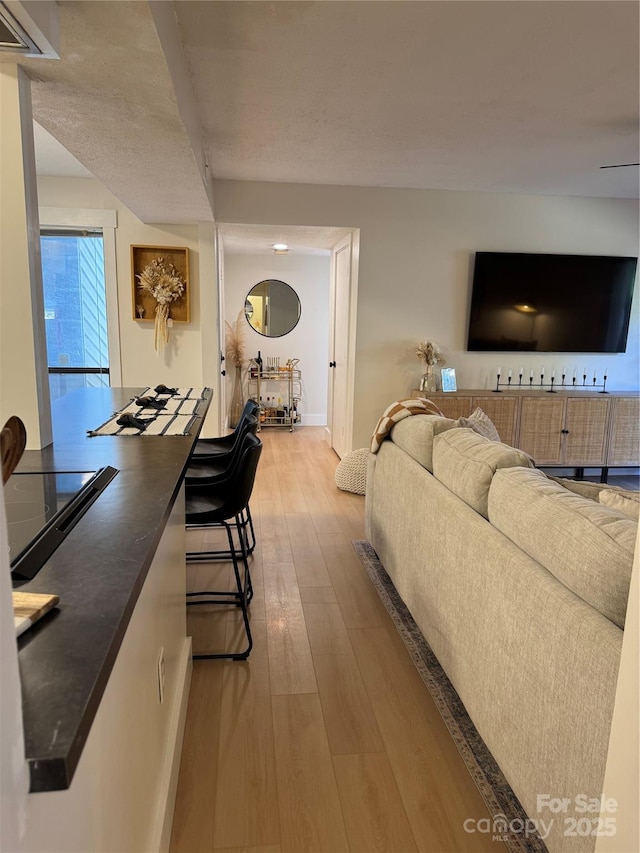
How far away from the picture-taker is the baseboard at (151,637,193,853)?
1.35 meters

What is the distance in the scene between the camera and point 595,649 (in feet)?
3.90

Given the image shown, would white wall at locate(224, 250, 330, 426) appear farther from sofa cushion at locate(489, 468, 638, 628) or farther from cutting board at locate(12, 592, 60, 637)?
cutting board at locate(12, 592, 60, 637)

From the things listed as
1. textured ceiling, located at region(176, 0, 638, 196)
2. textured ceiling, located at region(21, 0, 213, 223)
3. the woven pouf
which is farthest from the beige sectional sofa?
the woven pouf

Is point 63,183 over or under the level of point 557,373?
over

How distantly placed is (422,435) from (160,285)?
3179mm

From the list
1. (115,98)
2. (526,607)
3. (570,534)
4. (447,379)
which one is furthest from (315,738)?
(447,379)

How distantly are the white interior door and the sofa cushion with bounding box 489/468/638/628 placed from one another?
132 inches

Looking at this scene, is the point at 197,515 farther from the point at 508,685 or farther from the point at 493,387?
the point at 493,387

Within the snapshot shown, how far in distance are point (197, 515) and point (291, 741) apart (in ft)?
2.93

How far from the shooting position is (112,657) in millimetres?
760

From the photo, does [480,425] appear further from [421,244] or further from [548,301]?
[548,301]

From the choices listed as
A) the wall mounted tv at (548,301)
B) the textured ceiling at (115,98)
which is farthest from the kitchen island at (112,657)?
the wall mounted tv at (548,301)

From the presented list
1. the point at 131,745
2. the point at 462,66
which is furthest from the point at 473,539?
the point at 462,66

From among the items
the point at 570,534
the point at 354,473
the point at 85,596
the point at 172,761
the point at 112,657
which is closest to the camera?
the point at 112,657
